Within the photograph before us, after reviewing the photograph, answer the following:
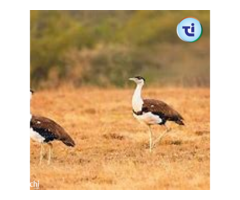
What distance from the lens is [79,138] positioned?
10.9 metres

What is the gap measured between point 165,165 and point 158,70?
32.9 feet

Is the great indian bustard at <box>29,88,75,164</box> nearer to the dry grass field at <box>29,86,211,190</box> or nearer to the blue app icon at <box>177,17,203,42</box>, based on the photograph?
the dry grass field at <box>29,86,211,190</box>

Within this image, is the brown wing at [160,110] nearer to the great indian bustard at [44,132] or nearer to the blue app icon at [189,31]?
the great indian bustard at [44,132]

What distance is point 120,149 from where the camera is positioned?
10.1 metres

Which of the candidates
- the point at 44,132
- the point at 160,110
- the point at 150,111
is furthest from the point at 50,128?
the point at 160,110

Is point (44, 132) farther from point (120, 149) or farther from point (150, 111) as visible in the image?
point (150, 111)

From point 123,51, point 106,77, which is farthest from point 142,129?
point 123,51

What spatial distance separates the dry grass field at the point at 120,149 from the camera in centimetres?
825

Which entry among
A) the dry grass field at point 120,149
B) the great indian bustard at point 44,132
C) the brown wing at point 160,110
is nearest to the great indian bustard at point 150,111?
the brown wing at point 160,110

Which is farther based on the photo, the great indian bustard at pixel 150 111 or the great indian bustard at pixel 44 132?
the great indian bustard at pixel 150 111

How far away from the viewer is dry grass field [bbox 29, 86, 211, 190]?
825 centimetres

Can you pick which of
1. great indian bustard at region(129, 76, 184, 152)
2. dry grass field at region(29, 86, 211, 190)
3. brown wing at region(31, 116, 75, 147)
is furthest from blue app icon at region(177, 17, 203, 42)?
brown wing at region(31, 116, 75, 147)

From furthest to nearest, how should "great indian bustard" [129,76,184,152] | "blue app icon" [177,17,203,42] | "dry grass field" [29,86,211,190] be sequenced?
"great indian bustard" [129,76,184,152] → "blue app icon" [177,17,203,42] → "dry grass field" [29,86,211,190]

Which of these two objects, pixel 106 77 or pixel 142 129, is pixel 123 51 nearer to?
pixel 106 77
